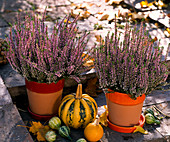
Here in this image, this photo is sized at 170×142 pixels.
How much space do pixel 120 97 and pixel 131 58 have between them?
1.13 feet

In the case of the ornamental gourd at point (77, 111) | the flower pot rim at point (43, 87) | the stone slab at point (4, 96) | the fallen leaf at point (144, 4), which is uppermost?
the fallen leaf at point (144, 4)

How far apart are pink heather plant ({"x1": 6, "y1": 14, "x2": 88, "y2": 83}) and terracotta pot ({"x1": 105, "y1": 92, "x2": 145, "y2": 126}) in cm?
35

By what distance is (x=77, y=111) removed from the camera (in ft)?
7.69

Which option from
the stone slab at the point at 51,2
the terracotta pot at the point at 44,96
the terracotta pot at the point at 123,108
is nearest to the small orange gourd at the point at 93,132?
the terracotta pot at the point at 123,108

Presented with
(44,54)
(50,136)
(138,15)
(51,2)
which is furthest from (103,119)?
(51,2)

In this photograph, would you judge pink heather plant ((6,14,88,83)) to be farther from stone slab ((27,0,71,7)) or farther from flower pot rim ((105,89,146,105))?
stone slab ((27,0,71,7))

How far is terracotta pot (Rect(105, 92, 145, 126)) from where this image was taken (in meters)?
2.30

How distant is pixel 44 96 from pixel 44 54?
0.41 metres

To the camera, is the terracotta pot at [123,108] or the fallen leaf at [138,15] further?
the fallen leaf at [138,15]

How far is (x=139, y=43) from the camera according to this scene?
2305mm

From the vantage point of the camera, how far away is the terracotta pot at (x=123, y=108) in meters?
2.30

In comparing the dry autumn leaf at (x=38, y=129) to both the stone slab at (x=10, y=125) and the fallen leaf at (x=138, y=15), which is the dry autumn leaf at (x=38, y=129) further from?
the fallen leaf at (x=138, y=15)

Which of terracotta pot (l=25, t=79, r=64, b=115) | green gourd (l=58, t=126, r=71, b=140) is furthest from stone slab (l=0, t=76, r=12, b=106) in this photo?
green gourd (l=58, t=126, r=71, b=140)

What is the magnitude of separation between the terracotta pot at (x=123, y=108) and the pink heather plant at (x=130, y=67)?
0.07 meters
